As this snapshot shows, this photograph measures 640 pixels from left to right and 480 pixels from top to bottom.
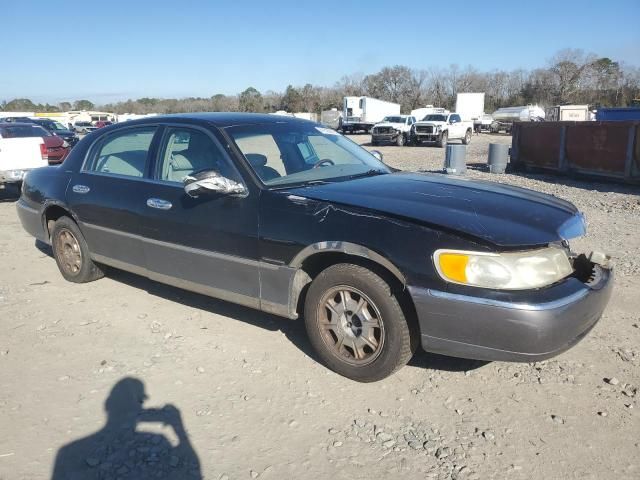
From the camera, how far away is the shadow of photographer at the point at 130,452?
102 inches

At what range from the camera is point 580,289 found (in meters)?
3.04

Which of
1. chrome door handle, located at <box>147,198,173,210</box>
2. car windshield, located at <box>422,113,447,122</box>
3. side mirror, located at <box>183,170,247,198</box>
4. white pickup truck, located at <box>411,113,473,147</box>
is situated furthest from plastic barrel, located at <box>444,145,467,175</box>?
car windshield, located at <box>422,113,447,122</box>

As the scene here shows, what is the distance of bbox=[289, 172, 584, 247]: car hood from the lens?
9.82 feet

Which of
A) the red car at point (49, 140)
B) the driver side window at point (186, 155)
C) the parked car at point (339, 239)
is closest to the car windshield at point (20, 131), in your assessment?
the red car at point (49, 140)

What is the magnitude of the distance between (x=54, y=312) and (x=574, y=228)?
420 cm

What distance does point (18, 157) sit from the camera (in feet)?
35.3

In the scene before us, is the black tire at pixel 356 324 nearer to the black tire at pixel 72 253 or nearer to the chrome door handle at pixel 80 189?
the chrome door handle at pixel 80 189

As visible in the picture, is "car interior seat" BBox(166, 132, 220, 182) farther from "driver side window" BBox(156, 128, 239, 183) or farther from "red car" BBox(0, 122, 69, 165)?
"red car" BBox(0, 122, 69, 165)

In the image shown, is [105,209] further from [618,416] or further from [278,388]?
[618,416]

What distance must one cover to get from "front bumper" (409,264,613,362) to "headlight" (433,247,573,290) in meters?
0.07

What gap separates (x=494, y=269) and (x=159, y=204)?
2597 millimetres

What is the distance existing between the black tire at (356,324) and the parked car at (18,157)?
9.42 meters

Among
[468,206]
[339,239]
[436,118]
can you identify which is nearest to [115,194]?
[339,239]

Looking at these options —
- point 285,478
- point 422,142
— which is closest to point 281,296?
point 285,478
